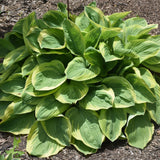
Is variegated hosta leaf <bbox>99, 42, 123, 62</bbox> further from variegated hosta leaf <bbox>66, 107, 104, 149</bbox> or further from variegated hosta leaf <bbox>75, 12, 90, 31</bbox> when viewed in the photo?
variegated hosta leaf <bbox>66, 107, 104, 149</bbox>

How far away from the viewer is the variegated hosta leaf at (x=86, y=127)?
8.96ft

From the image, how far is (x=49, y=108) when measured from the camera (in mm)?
2803

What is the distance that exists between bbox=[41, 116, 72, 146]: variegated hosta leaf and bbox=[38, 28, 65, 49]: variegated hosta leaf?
80cm

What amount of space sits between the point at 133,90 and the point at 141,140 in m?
0.57

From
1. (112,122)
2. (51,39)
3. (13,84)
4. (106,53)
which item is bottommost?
(112,122)

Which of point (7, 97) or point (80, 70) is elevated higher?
point (80, 70)

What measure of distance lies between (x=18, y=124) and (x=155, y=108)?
1576 mm

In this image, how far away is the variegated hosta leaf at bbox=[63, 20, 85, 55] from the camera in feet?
9.27

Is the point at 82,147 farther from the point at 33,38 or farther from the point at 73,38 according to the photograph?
the point at 33,38

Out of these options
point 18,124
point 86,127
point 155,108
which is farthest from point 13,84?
point 155,108

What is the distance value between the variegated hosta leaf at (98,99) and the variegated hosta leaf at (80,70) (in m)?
0.20

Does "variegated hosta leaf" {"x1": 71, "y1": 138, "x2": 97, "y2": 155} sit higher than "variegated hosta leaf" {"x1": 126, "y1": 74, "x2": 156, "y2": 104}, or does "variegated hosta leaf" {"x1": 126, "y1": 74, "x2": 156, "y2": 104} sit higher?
"variegated hosta leaf" {"x1": 126, "y1": 74, "x2": 156, "y2": 104}

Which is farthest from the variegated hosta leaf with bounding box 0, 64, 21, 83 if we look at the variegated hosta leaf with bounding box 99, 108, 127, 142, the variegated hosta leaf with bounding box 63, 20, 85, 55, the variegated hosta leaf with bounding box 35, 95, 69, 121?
the variegated hosta leaf with bounding box 99, 108, 127, 142

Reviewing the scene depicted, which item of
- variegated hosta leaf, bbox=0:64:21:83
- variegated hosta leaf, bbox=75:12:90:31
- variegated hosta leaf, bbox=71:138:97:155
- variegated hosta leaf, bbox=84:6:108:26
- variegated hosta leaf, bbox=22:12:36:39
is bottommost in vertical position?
variegated hosta leaf, bbox=71:138:97:155
